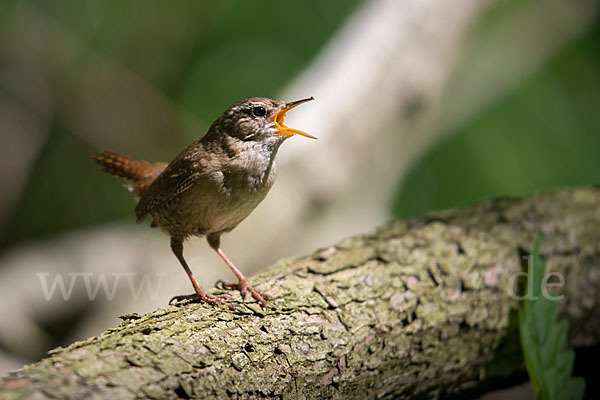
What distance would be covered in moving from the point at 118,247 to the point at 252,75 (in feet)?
9.18

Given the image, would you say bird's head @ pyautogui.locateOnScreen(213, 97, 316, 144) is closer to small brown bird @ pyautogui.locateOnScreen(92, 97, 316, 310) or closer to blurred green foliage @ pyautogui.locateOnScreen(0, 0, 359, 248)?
small brown bird @ pyautogui.locateOnScreen(92, 97, 316, 310)

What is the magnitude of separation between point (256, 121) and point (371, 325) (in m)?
0.97

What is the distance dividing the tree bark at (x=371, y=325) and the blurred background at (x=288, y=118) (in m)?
2.09

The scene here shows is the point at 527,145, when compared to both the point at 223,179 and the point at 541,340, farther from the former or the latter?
the point at 223,179

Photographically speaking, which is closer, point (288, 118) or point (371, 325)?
point (371, 325)

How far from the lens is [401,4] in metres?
5.12

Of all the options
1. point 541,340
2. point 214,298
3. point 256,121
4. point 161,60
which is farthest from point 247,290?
point 161,60

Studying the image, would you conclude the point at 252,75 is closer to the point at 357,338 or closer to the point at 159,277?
the point at 159,277

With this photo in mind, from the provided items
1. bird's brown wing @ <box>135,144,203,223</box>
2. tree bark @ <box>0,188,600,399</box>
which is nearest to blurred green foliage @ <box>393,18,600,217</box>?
tree bark @ <box>0,188,600,399</box>

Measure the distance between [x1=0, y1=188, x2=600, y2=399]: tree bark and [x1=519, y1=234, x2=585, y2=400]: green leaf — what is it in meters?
0.35

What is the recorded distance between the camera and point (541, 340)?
1.96 m

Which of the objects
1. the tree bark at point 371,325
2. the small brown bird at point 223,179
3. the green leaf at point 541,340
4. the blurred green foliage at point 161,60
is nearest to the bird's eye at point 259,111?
the small brown bird at point 223,179

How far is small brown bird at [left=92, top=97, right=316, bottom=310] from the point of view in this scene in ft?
6.87

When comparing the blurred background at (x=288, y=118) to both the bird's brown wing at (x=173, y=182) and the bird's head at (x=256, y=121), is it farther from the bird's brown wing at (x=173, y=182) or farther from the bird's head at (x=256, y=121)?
the bird's head at (x=256, y=121)
